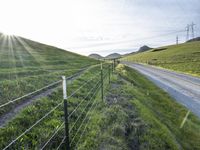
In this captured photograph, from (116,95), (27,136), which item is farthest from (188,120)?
(27,136)

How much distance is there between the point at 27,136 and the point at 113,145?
2882mm

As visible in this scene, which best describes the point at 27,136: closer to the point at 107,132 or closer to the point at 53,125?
the point at 53,125

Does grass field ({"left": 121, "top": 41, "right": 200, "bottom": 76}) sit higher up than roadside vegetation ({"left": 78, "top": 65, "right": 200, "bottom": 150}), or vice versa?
grass field ({"left": 121, "top": 41, "right": 200, "bottom": 76})

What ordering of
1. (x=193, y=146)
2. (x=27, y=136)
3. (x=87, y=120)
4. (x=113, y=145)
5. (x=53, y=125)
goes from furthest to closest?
(x=193, y=146) → (x=87, y=120) → (x=53, y=125) → (x=113, y=145) → (x=27, y=136)

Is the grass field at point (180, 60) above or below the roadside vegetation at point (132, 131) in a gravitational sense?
above

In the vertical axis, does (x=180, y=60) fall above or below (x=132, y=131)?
above

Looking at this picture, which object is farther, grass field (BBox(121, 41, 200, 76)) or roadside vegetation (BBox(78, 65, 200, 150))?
grass field (BBox(121, 41, 200, 76))

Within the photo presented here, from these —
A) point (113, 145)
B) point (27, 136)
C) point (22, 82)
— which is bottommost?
point (113, 145)

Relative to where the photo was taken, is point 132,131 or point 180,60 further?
point 180,60

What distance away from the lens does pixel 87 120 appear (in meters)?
10.2

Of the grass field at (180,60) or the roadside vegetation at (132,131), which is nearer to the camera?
the roadside vegetation at (132,131)

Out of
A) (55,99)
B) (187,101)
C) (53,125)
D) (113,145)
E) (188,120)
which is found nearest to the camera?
(113,145)

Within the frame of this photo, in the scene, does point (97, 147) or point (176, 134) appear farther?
point (176, 134)

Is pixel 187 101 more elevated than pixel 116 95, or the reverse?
pixel 116 95
